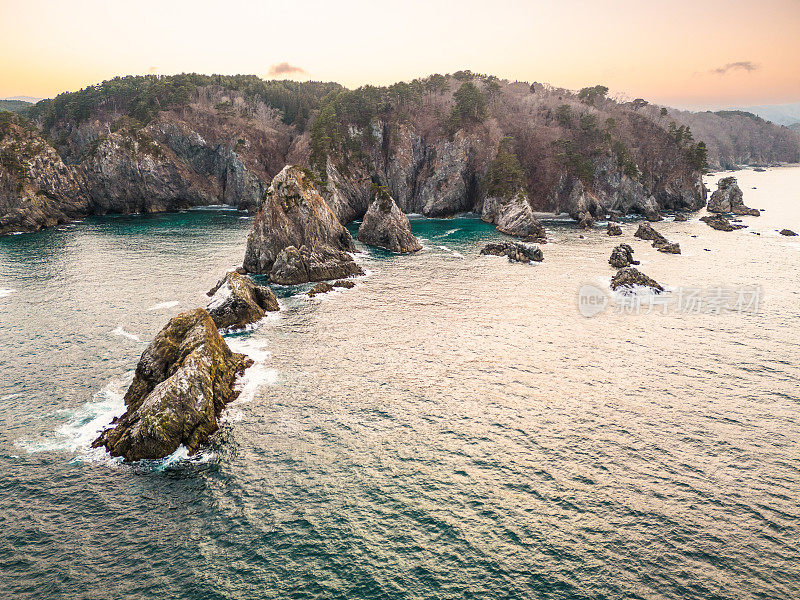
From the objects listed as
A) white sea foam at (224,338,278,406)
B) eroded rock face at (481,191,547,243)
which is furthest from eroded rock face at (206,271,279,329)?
eroded rock face at (481,191,547,243)

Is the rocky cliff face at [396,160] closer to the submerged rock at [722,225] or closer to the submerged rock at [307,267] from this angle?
the submerged rock at [722,225]

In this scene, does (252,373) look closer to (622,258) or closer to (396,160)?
(622,258)

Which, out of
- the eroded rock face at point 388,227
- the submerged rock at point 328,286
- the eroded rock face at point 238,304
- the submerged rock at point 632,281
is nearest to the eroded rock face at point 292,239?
the submerged rock at point 328,286

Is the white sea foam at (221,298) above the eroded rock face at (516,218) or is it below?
below

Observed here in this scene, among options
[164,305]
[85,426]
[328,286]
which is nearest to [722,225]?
[328,286]

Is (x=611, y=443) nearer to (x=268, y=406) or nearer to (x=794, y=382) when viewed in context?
(x=794, y=382)
